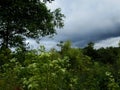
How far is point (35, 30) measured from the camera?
37.6 meters

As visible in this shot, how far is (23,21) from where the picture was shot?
37188 millimetres

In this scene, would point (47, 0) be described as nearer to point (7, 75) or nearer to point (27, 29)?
point (27, 29)

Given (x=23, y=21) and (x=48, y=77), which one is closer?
(x=48, y=77)

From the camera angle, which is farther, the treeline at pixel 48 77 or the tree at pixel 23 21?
the tree at pixel 23 21

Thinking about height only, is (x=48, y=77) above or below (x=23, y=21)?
below

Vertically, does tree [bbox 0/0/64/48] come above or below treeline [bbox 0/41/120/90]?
above

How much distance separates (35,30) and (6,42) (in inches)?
104

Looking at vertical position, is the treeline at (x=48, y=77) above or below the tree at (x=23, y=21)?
below

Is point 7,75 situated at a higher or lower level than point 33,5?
lower

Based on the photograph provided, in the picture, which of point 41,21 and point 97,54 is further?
point 97,54

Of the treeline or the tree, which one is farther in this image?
the tree

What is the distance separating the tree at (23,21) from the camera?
3709 cm

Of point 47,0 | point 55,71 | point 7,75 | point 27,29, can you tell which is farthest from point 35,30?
point 55,71

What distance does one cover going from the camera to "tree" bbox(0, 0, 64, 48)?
37094 millimetres
